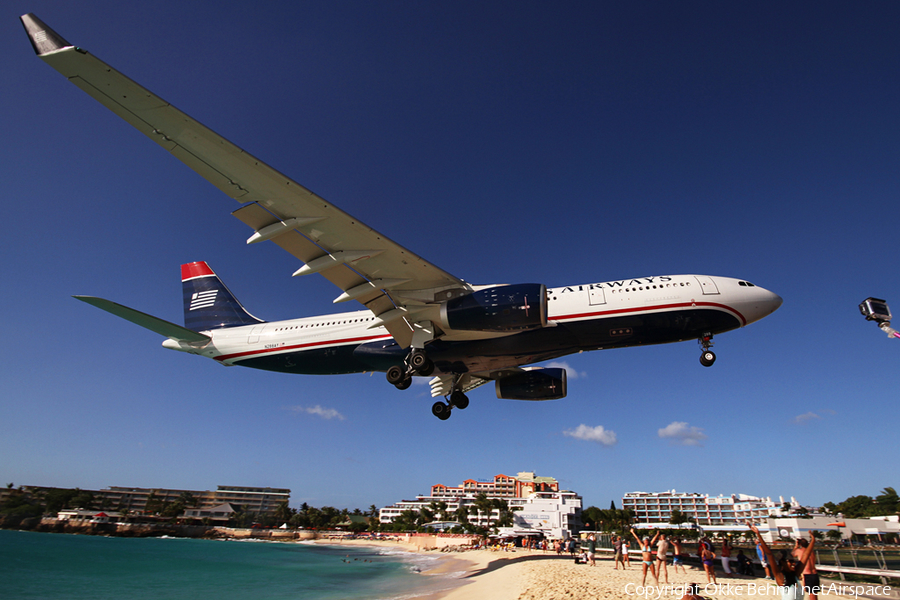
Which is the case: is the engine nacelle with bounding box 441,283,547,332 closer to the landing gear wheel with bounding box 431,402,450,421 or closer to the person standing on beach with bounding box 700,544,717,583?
the landing gear wheel with bounding box 431,402,450,421

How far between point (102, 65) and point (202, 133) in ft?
7.12

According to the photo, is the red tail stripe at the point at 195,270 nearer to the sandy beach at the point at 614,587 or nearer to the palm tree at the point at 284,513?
the sandy beach at the point at 614,587

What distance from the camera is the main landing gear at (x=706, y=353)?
632 inches

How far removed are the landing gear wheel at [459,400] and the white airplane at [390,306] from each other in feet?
0.16

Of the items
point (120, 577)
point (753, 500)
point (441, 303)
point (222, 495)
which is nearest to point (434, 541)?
point (120, 577)

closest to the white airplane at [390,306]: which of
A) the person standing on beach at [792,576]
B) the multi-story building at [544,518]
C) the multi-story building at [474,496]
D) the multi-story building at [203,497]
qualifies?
the person standing on beach at [792,576]

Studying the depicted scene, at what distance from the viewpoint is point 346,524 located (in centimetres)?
16450

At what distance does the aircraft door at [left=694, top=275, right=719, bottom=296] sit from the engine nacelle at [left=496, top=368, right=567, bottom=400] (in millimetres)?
7158

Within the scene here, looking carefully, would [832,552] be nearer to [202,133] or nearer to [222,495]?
[202,133]

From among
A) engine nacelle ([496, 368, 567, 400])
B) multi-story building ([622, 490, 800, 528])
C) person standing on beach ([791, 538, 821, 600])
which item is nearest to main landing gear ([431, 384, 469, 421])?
engine nacelle ([496, 368, 567, 400])

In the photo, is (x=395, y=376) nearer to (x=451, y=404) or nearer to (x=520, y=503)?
(x=451, y=404)

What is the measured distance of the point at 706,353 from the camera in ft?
53.1

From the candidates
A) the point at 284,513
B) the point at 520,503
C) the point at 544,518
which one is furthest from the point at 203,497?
the point at 544,518

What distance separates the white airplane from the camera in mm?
10945
